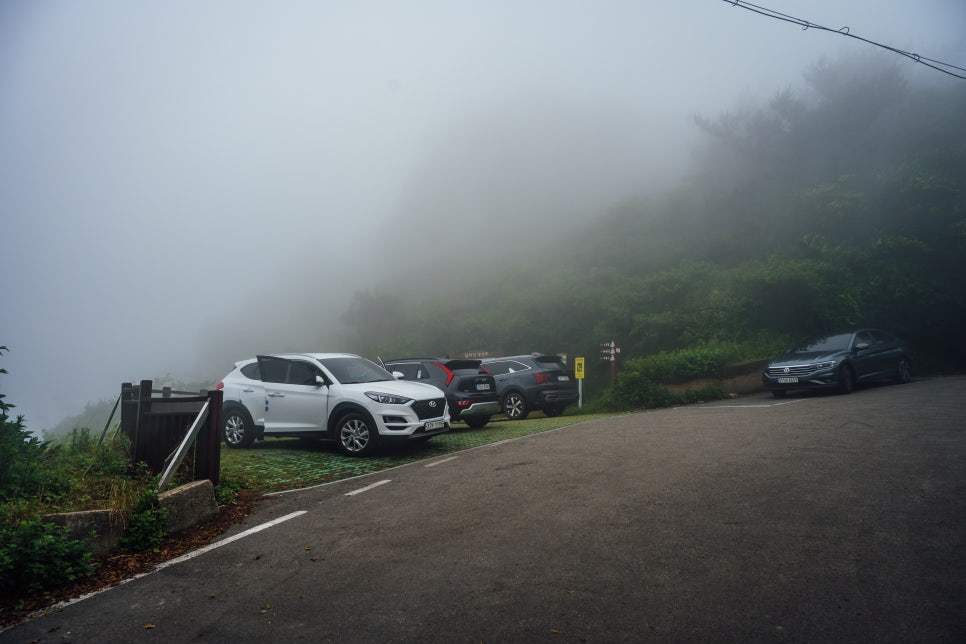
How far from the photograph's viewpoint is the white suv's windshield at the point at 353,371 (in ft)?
35.0

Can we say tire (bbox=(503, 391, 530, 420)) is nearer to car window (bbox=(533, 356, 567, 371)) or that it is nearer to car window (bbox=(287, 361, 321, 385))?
car window (bbox=(533, 356, 567, 371))

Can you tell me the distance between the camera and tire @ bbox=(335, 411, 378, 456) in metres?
9.88

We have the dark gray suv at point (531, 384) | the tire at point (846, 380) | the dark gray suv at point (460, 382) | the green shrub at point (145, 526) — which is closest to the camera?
the green shrub at point (145, 526)

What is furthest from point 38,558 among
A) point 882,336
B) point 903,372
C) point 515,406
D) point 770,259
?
point 770,259

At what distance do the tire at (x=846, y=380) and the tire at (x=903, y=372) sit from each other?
2768mm

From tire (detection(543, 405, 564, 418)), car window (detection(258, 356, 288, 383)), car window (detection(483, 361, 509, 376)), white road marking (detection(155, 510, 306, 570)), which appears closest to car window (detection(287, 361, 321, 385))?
car window (detection(258, 356, 288, 383))

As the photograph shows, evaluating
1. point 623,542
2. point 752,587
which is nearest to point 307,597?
point 623,542

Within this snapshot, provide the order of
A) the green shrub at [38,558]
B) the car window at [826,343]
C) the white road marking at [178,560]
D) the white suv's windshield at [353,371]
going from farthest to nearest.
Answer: the car window at [826,343], the white suv's windshield at [353,371], the green shrub at [38,558], the white road marking at [178,560]

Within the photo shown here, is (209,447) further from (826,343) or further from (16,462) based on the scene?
(826,343)

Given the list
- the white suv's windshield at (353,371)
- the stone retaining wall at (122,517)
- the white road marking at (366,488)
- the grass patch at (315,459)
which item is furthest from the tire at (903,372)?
the stone retaining wall at (122,517)

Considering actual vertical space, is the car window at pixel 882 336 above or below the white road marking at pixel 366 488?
above

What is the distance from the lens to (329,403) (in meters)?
10.3

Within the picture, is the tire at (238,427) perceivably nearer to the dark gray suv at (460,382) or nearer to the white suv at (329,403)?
the white suv at (329,403)

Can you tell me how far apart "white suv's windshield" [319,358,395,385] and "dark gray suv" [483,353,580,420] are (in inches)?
209
